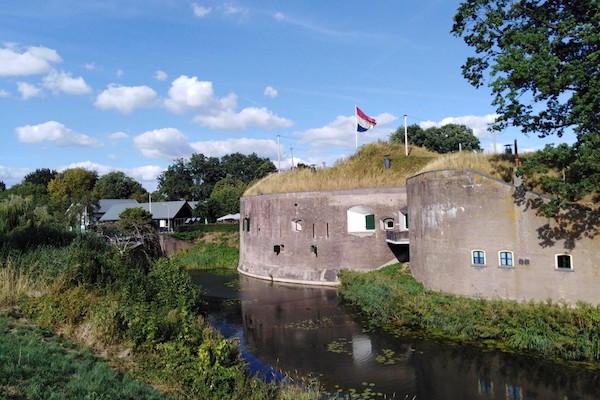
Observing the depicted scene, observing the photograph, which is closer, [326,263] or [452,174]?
[452,174]

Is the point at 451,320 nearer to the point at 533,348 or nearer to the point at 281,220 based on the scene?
the point at 533,348

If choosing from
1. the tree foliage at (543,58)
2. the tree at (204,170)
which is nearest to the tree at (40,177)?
the tree at (204,170)

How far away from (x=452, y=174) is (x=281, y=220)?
12370 mm

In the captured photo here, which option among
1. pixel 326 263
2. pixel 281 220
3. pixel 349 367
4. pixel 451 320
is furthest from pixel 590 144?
pixel 281 220

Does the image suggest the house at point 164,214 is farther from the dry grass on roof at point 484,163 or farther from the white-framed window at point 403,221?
the dry grass on roof at point 484,163

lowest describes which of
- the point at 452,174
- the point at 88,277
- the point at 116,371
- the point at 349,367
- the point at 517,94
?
the point at 349,367

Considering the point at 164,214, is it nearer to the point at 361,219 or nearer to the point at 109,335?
the point at 361,219

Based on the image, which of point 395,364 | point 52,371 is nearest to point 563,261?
point 395,364

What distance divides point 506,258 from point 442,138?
38.2 metres

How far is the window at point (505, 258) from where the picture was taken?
44.9ft

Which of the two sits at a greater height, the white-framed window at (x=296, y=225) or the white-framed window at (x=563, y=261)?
the white-framed window at (x=296, y=225)

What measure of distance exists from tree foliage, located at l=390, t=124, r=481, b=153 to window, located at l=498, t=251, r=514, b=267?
3634cm

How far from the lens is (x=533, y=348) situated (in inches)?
457

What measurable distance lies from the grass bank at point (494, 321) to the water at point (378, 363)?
586 millimetres
